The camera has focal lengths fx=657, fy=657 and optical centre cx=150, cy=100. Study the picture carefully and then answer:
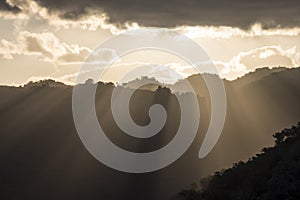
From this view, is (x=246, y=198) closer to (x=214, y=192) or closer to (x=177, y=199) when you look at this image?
(x=214, y=192)

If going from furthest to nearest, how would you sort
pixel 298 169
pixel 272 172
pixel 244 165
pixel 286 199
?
pixel 244 165, pixel 272 172, pixel 298 169, pixel 286 199

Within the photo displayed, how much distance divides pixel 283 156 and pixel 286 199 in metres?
8.54

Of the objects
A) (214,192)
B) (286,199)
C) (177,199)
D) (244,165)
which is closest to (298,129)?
(244,165)

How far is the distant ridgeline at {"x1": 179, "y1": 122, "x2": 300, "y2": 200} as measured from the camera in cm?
3929

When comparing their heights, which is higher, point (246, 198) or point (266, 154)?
point (266, 154)

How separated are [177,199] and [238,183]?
1011cm

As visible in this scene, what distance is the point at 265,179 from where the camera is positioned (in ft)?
140

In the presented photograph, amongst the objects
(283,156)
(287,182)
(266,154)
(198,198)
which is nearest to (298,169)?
(287,182)

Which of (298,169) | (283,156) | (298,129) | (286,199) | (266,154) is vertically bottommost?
(286,199)

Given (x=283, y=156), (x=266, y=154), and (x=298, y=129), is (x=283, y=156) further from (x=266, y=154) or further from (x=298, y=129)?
(x=298, y=129)

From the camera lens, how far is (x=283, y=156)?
46.2 m

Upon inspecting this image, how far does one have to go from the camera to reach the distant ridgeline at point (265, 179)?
39287 mm

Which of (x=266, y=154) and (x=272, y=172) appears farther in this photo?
(x=266, y=154)

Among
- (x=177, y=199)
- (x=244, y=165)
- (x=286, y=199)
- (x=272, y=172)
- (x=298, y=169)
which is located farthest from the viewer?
(x=177, y=199)
